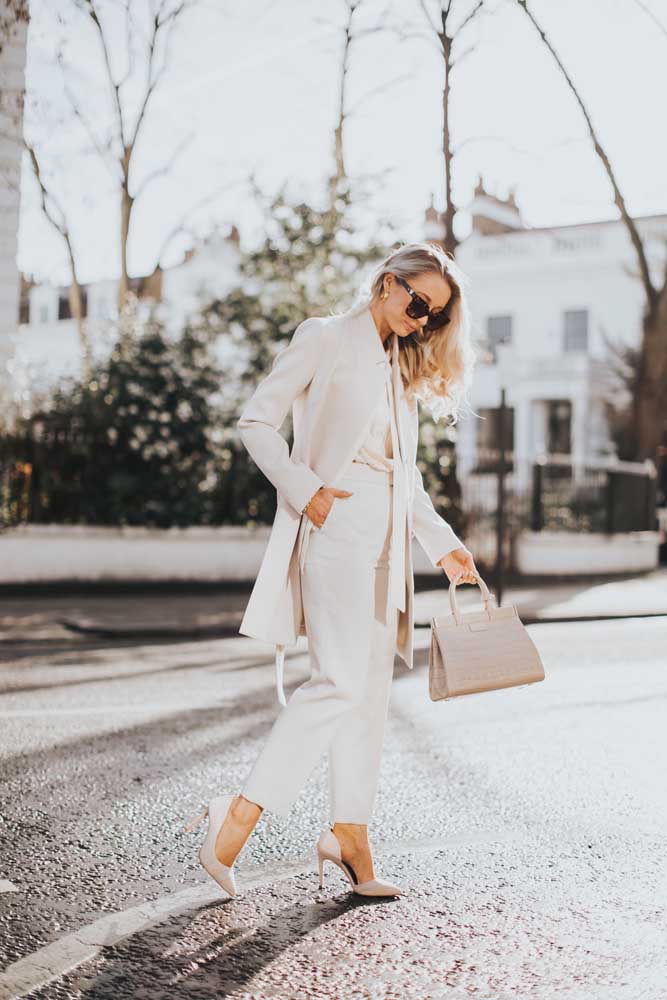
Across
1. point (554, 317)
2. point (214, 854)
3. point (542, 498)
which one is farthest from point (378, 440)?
point (554, 317)

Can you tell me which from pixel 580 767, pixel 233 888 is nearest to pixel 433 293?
pixel 233 888

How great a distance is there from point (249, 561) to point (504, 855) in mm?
13639

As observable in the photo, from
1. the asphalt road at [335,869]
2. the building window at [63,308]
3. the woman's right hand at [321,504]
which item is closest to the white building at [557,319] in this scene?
the building window at [63,308]

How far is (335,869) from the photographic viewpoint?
3.95m

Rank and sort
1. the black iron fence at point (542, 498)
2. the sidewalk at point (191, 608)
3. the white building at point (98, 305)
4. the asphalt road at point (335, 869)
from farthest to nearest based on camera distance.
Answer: the black iron fence at point (542, 498) → the white building at point (98, 305) → the sidewalk at point (191, 608) → the asphalt road at point (335, 869)

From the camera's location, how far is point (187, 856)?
13.3 feet

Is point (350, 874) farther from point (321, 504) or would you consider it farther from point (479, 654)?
point (321, 504)

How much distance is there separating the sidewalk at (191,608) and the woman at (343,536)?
25.0 ft

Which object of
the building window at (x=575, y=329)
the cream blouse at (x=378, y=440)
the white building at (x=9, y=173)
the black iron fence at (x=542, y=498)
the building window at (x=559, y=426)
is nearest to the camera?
the cream blouse at (x=378, y=440)

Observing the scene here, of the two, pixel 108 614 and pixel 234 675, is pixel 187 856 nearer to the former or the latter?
pixel 234 675

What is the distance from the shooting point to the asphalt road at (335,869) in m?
3.01

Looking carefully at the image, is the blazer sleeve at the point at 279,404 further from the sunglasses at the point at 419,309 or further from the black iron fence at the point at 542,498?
the black iron fence at the point at 542,498

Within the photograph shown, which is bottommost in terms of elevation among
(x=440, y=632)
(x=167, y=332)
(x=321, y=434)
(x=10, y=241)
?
(x=440, y=632)

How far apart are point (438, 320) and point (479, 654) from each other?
3.26 ft
